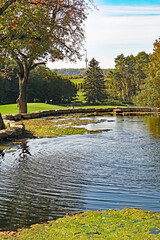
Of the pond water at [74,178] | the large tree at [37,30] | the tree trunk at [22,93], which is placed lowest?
the pond water at [74,178]

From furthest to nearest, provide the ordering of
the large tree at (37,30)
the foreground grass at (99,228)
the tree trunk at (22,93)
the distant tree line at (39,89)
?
the distant tree line at (39,89)
the tree trunk at (22,93)
the large tree at (37,30)
the foreground grass at (99,228)

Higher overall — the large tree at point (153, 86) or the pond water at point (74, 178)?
the large tree at point (153, 86)

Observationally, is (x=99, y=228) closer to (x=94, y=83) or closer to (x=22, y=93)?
(x=22, y=93)

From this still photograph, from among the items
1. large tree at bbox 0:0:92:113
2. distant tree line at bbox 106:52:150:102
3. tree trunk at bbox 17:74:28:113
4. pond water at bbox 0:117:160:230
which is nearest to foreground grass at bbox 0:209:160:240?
pond water at bbox 0:117:160:230

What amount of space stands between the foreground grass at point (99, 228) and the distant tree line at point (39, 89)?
4558cm

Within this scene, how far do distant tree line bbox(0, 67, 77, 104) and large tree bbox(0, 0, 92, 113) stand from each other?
23.6 m

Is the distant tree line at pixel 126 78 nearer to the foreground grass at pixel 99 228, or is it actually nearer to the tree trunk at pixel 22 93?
the tree trunk at pixel 22 93

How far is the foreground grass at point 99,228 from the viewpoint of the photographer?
4855 mm

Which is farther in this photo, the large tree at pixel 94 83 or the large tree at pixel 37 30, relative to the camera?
the large tree at pixel 94 83

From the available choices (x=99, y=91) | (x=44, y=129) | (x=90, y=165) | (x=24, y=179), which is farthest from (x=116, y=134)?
(x=99, y=91)

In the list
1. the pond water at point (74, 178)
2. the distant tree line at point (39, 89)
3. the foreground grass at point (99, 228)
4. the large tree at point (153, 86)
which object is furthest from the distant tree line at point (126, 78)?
the foreground grass at point (99, 228)

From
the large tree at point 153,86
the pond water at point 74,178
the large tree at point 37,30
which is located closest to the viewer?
the pond water at point 74,178

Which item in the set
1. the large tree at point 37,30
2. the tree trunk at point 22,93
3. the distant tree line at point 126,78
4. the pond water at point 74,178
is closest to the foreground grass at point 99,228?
the pond water at point 74,178

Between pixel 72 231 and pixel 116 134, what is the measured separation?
12.1 m
